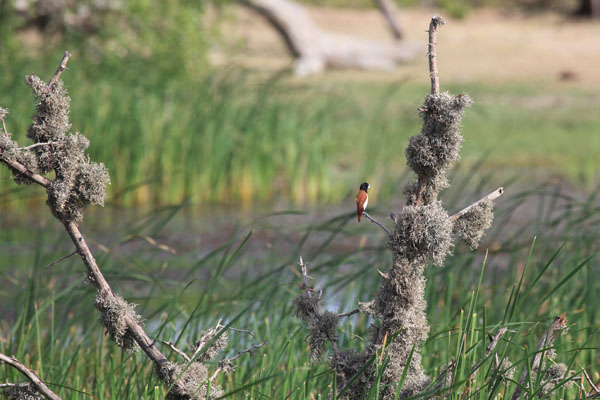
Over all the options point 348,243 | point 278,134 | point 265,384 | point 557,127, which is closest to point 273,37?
point 557,127

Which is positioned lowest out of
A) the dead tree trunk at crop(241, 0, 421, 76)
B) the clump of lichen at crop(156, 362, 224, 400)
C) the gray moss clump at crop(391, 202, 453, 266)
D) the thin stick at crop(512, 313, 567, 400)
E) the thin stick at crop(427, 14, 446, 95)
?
the clump of lichen at crop(156, 362, 224, 400)

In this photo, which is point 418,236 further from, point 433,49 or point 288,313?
point 288,313

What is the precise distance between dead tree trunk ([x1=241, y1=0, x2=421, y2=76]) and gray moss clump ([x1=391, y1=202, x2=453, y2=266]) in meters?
12.4

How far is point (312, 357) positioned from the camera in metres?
1.37

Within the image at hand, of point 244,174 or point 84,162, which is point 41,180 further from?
point 244,174

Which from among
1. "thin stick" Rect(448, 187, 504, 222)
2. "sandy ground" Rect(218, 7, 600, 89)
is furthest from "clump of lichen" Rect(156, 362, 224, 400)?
"sandy ground" Rect(218, 7, 600, 89)

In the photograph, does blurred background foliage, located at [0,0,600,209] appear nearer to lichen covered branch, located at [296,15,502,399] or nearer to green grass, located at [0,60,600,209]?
green grass, located at [0,60,600,209]

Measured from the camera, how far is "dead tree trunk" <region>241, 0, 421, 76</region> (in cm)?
1398

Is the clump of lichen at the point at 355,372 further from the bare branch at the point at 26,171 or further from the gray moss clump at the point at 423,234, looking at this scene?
the bare branch at the point at 26,171

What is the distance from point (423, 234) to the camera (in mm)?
1270

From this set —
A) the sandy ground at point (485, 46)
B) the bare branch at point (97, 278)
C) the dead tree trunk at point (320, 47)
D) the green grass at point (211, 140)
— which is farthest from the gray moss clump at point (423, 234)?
the dead tree trunk at point (320, 47)

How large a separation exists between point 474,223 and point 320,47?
44.6 feet

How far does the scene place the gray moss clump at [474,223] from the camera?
4.40 feet

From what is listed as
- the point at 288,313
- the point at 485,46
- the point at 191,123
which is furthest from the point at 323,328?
the point at 485,46
